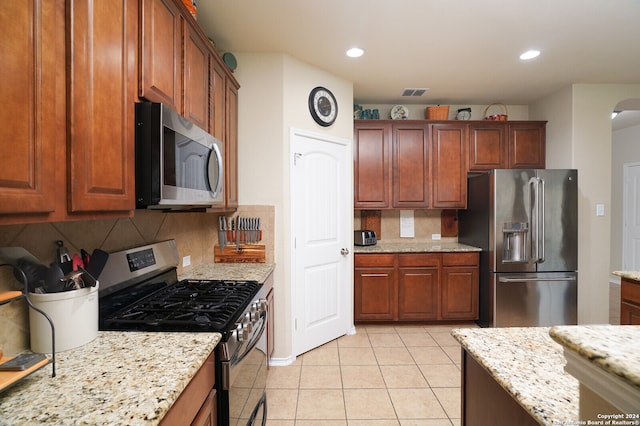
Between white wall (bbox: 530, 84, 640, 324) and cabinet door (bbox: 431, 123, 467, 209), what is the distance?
3.55ft

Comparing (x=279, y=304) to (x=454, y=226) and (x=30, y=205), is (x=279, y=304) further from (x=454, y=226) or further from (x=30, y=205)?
(x=454, y=226)

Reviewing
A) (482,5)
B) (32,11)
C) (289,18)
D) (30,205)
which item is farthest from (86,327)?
(482,5)

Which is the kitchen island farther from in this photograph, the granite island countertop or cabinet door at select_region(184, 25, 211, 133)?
cabinet door at select_region(184, 25, 211, 133)

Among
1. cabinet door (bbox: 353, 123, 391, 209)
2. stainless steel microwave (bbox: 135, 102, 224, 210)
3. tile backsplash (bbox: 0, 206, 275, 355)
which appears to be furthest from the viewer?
cabinet door (bbox: 353, 123, 391, 209)

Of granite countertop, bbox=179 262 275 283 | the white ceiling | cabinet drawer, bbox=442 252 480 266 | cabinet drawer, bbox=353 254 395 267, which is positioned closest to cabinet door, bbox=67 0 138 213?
granite countertop, bbox=179 262 275 283

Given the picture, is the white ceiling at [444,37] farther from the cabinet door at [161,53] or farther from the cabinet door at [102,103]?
the cabinet door at [102,103]

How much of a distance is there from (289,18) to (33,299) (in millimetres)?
2175

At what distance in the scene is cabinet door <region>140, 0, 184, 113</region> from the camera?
1.24 meters

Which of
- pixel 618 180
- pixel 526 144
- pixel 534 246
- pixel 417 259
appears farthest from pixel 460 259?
pixel 618 180

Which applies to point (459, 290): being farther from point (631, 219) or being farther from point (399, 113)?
point (631, 219)

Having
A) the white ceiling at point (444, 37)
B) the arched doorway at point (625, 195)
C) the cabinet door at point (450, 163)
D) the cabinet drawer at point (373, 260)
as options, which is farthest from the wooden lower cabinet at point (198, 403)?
the arched doorway at point (625, 195)

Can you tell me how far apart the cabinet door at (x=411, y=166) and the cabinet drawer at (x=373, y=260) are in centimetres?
65

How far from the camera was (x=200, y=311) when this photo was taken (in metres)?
1.38

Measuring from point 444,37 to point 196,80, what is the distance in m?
1.96
